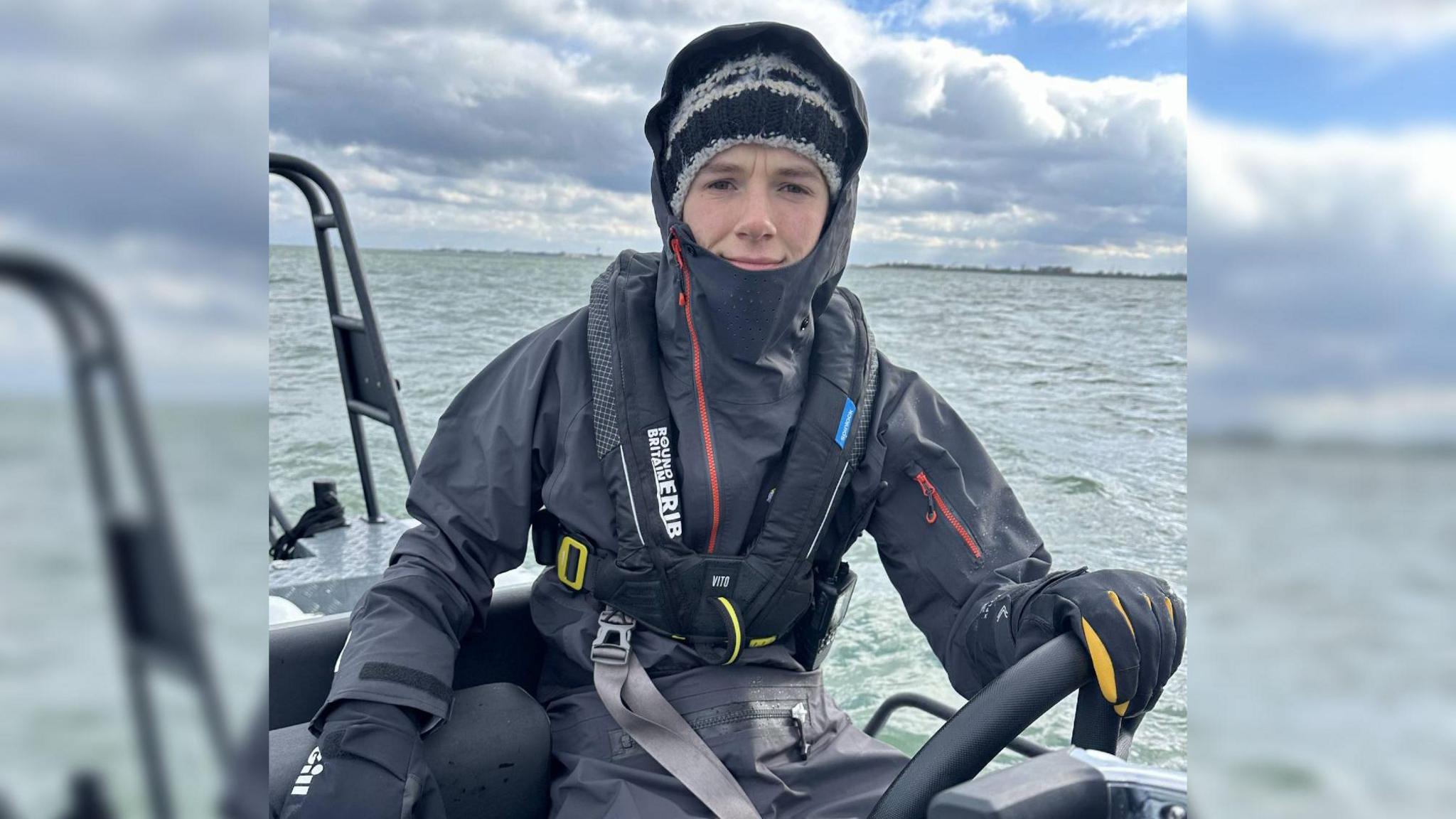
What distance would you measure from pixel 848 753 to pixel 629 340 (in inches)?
26.1

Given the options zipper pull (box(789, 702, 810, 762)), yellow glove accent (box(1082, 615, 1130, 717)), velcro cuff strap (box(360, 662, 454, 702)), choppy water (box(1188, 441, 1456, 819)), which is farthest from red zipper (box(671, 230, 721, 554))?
choppy water (box(1188, 441, 1456, 819))

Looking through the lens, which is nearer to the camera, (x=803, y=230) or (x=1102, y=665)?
Result: (x=1102, y=665)

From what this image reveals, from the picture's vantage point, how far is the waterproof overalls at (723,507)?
4.78ft

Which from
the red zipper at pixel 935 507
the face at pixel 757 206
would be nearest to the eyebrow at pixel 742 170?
the face at pixel 757 206

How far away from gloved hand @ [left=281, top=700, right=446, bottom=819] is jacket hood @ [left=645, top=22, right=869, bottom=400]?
64cm

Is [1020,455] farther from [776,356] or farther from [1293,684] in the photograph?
[1293,684]

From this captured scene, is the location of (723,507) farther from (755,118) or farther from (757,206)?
(755,118)

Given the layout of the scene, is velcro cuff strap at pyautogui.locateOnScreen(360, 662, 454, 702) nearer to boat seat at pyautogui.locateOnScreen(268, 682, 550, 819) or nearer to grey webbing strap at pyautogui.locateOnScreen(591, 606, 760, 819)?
boat seat at pyautogui.locateOnScreen(268, 682, 550, 819)

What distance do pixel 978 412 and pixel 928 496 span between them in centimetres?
1130

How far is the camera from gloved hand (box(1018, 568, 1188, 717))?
120 centimetres

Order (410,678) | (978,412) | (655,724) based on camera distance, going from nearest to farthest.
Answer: (410,678) < (655,724) < (978,412)

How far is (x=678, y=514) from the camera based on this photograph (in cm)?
149

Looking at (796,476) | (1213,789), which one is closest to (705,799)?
(796,476)

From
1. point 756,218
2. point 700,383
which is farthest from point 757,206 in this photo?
point 700,383
